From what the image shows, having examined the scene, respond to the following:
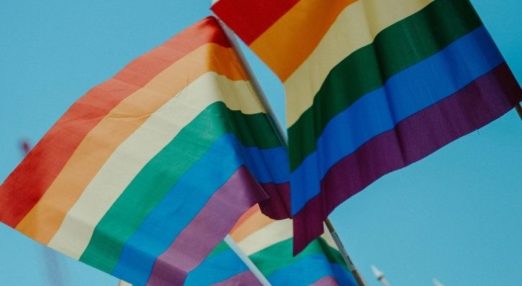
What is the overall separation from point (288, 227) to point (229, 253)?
1298mm

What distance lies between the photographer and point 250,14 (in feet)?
19.8

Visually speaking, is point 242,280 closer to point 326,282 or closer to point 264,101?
point 326,282

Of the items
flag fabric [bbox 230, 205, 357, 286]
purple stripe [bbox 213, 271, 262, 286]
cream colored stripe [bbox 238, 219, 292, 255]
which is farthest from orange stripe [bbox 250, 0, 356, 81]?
cream colored stripe [bbox 238, 219, 292, 255]

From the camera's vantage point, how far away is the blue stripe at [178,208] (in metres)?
6.43

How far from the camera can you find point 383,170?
5617mm

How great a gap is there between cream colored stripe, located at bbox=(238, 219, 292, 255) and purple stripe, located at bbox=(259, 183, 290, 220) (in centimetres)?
274

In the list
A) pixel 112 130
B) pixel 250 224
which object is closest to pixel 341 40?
pixel 112 130

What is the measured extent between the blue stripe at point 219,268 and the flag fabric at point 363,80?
309cm

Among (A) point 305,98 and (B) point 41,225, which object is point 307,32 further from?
(B) point 41,225

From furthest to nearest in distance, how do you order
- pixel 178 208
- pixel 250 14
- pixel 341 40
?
pixel 178 208 → pixel 250 14 → pixel 341 40

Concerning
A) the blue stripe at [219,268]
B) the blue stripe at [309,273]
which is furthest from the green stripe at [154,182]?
the blue stripe at [309,273]

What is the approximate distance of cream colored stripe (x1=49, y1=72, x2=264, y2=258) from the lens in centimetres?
673

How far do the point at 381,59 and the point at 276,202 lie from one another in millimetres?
1875

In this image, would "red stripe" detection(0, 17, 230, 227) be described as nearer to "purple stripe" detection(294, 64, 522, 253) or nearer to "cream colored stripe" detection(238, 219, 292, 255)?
"purple stripe" detection(294, 64, 522, 253)
